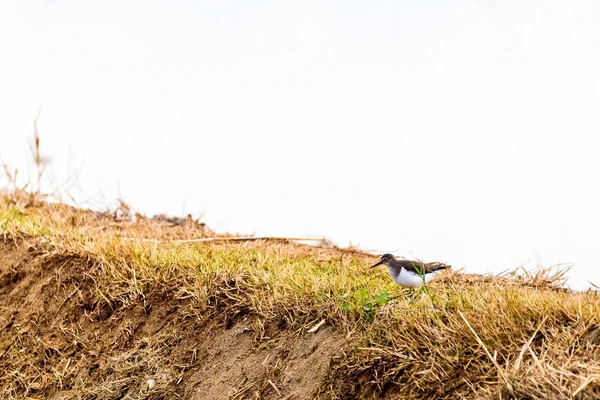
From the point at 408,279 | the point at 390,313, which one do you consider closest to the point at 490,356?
the point at 390,313

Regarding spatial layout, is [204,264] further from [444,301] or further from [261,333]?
[444,301]

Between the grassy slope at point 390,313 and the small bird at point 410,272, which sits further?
the small bird at point 410,272

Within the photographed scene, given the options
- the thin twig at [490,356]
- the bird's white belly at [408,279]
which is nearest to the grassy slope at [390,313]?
the thin twig at [490,356]

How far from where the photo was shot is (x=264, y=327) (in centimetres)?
530

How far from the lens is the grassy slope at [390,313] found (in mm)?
3982

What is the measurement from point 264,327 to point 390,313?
3.25 ft

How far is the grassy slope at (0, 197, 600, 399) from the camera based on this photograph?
157 inches

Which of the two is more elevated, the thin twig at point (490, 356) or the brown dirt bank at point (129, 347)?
the brown dirt bank at point (129, 347)

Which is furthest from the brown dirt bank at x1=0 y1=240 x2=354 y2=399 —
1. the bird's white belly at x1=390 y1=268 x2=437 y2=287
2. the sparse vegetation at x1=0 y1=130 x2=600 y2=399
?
the bird's white belly at x1=390 y1=268 x2=437 y2=287

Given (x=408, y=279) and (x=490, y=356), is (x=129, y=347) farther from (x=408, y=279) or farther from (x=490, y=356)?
(x=490, y=356)

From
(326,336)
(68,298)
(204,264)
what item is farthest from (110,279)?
(326,336)

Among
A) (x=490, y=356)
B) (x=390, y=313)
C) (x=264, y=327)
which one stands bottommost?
(x=490, y=356)

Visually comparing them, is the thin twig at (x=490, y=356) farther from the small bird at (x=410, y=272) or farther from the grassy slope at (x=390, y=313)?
the small bird at (x=410, y=272)

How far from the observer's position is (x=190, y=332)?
5.66 metres
